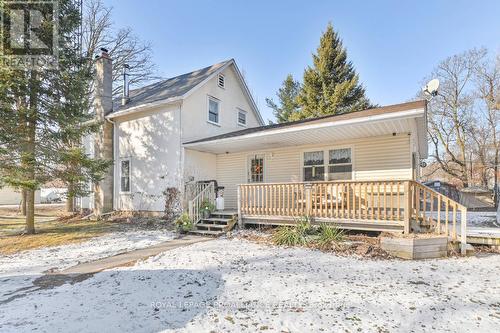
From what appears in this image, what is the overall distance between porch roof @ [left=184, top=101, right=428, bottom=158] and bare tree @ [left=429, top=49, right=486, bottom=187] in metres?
15.0

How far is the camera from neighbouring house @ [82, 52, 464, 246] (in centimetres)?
681

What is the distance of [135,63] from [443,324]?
23.7 m

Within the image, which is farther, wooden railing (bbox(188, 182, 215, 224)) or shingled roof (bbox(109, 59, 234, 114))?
shingled roof (bbox(109, 59, 234, 114))

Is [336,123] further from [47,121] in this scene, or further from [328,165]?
[47,121]

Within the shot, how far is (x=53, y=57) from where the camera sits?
8656 mm

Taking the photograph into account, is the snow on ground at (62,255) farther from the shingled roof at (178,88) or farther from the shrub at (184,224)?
the shingled roof at (178,88)

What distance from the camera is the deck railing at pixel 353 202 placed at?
19.7 feet

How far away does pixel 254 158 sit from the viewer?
1107 centimetres

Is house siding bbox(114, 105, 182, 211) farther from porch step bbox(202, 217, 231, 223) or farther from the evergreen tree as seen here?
porch step bbox(202, 217, 231, 223)

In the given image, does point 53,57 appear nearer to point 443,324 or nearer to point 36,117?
point 36,117

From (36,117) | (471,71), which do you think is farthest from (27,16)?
(471,71)

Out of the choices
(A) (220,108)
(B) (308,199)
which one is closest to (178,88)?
(A) (220,108)

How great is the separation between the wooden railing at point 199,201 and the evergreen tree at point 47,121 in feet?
12.3

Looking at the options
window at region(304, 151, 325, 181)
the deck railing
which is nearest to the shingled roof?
the deck railing
